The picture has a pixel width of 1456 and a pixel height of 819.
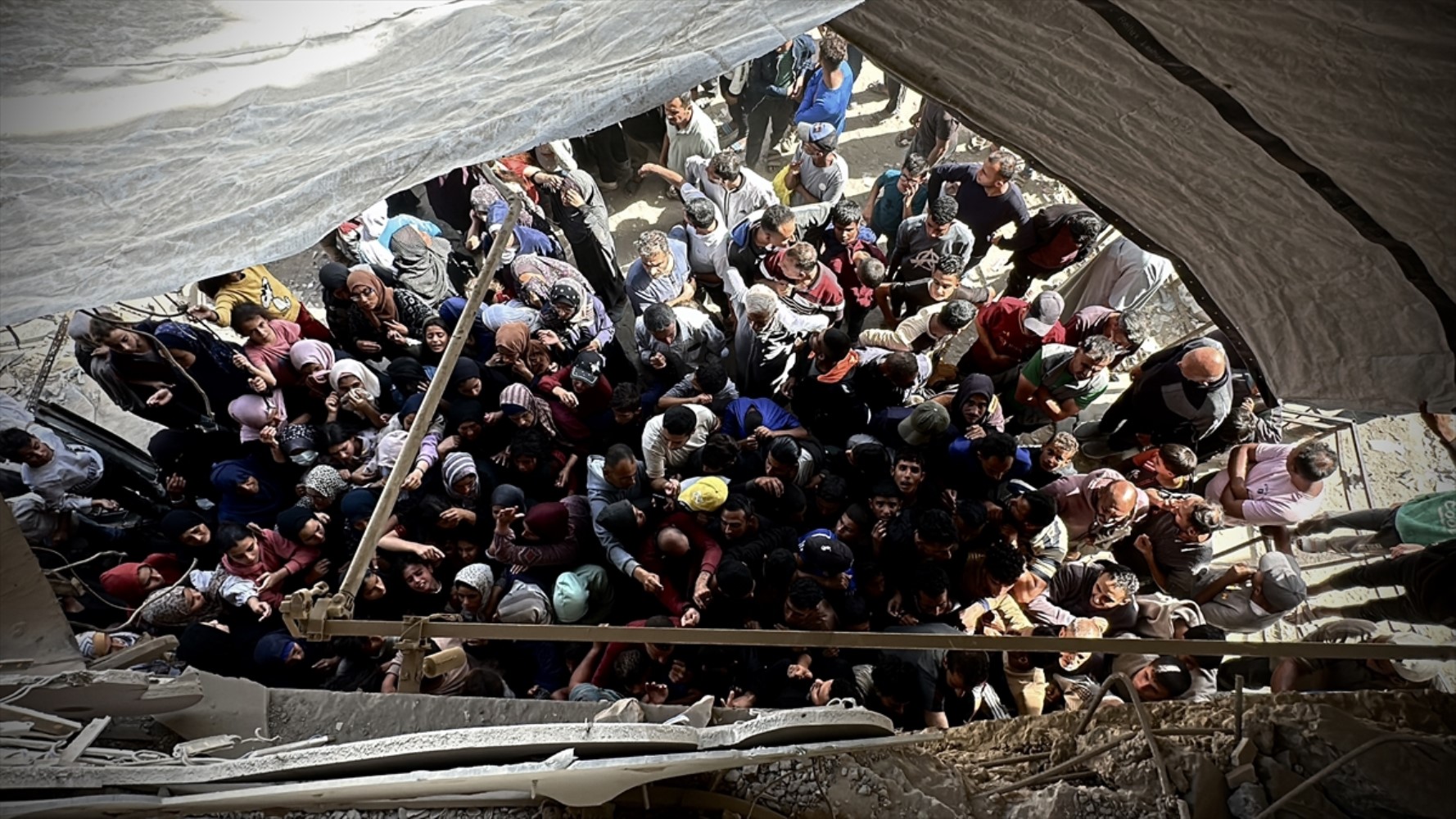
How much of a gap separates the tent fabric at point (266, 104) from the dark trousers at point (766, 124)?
17.7ft

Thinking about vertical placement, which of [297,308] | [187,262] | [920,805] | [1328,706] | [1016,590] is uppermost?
Result: [297,308]

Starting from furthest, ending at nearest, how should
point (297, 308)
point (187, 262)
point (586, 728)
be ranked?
1. point (297, 308)
2. point (586, 728)
3. point (187, 262)

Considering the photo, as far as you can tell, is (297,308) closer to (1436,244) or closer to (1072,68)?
(1072,68)

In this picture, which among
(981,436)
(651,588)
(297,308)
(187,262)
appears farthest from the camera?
(297,308)

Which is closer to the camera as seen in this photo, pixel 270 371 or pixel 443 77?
pixel 443 77

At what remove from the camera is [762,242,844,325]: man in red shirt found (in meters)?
4.91

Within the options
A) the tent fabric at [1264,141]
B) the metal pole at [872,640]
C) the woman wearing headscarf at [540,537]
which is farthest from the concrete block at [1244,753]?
the woman wearing headscarf at [540,537]

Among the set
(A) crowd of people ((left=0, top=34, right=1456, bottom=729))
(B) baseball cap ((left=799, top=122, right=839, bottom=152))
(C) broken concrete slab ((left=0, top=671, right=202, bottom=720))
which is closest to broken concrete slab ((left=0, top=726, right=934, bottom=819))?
(C) broken concrete slab ((left=0, top=671, right=202, bottom=720))

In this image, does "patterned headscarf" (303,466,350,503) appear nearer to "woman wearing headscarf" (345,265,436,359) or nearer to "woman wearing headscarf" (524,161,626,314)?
"woman wearing headscarf" (345,265,436,359)

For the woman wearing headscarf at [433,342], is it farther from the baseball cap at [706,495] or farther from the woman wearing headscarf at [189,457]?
the baseball cap at [706,495]

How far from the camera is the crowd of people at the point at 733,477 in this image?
4.11m

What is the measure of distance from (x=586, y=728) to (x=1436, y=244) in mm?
2585

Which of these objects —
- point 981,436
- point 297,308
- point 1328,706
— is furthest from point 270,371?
point 1328,706

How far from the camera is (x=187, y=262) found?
169 cm
